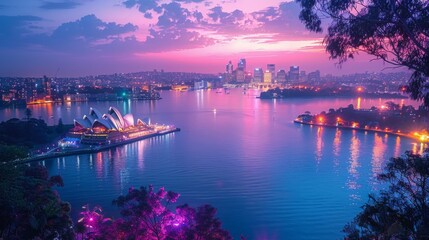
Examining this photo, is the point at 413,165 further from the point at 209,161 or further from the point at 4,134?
the point at 4,134

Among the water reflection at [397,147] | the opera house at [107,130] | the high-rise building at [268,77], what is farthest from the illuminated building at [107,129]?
the high-rise building at [268,77]

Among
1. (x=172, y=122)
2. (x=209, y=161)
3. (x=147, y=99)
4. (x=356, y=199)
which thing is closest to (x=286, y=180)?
(x=356, y=199)

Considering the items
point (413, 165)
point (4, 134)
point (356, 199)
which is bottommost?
point (356, 199)

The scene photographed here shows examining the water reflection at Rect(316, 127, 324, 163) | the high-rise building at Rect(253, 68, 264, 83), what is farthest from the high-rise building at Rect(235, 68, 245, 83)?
the water reflection at Rect(316, 127, 324, 163)

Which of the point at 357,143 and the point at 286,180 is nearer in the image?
the point at 286,180

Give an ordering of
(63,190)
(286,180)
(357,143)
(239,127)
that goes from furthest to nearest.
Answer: (239,127) < (357,143) < (286,180) < (63,190)

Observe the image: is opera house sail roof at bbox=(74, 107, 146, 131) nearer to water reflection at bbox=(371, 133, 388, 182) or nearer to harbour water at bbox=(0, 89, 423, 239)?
harbour water at bbox=(0, 89, 423, 239)

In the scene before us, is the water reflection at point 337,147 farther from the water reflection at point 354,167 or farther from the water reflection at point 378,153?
the water reflection at point 378,153

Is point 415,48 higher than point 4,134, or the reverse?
point 415,48
